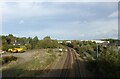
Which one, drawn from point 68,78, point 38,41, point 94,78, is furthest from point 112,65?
point 38,41

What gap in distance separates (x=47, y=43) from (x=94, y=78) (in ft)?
257

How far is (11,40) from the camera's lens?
96.9m

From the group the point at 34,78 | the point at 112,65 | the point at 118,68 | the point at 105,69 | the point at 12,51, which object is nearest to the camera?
the point at 118,68

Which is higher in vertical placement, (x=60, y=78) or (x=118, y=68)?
(x=118, y=68)

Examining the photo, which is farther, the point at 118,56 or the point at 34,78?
the point at 34,78

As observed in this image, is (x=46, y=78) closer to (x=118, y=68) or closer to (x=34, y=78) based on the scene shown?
(x=34, y=78)

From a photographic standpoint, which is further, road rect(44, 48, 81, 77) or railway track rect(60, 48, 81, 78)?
road rect(44, 48, 81, 77)

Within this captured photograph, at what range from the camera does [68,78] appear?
73.7ft

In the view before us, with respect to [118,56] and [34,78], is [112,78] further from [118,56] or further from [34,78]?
[34,78]

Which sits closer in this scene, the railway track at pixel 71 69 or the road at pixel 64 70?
the railway track at pixel 71 69

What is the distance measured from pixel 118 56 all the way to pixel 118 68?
4.33 ft

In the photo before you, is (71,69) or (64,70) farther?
(71,69)

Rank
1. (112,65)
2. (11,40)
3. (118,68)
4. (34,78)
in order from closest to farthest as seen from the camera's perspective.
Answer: (118,68) < (112,65) < (34,78) < (11,40)

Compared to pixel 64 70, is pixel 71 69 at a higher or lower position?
lower
